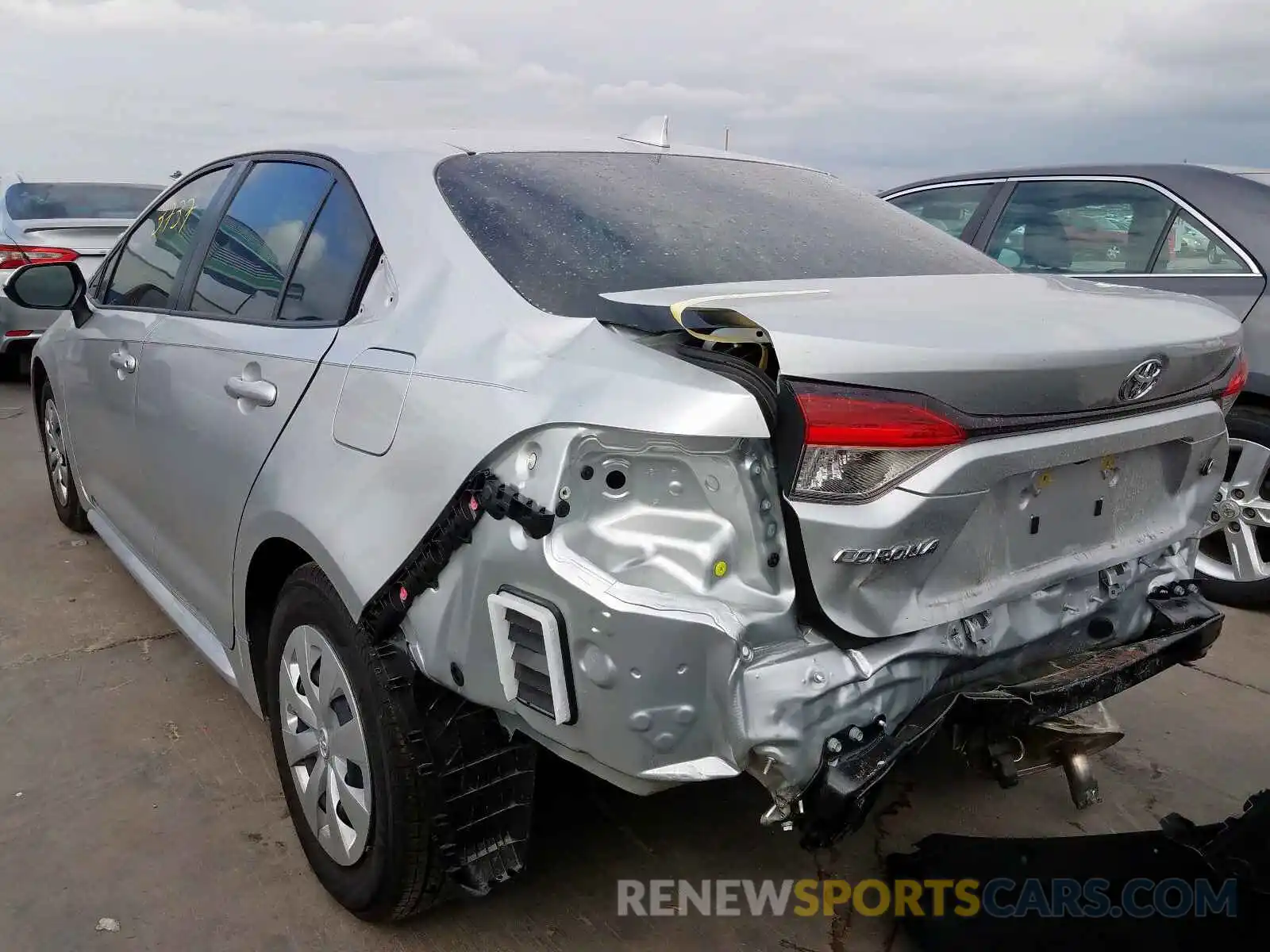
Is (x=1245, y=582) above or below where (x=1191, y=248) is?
below

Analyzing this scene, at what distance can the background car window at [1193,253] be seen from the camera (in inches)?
157

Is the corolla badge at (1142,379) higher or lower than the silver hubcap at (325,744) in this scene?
higher

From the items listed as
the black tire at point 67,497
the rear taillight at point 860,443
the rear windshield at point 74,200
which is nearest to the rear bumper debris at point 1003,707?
the rear taillight at point 860,443

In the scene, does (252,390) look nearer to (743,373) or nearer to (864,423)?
(743,373)

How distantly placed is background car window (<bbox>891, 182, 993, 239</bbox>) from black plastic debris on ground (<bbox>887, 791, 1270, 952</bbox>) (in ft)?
11.3

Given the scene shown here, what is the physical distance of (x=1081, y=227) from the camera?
4.59 meters

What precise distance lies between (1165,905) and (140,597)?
3691 mm

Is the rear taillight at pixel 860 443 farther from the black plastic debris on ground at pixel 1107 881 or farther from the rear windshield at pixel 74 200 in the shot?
the rear windshield at pixel 74 200

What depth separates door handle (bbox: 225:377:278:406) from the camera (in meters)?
2.31

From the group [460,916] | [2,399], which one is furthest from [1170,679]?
[2,399]

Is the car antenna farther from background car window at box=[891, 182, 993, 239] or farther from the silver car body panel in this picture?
background car window at box=[891, 182, 993, 239]

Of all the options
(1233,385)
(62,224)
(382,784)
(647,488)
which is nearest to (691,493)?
(647,488)

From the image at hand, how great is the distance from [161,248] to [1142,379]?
117 inches

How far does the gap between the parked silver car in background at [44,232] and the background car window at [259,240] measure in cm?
549
